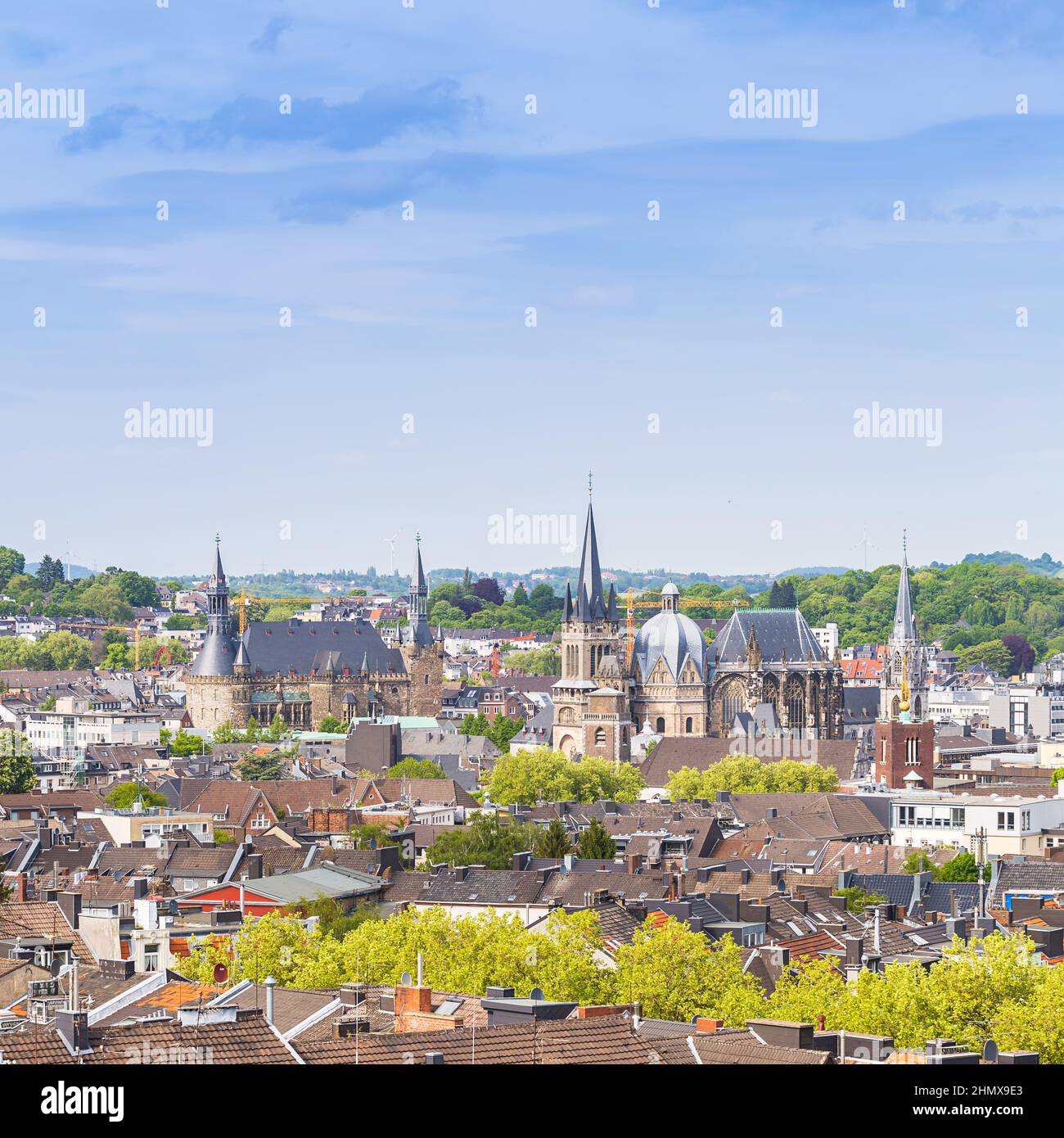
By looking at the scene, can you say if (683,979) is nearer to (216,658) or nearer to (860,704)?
(860,704)

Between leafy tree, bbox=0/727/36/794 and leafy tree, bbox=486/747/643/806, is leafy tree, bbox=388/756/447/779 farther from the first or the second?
leafy tree, bbox=0/727/36/794

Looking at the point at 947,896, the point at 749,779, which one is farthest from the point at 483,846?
the point at 749,779

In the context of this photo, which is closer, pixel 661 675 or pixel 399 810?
pixel 399 810
